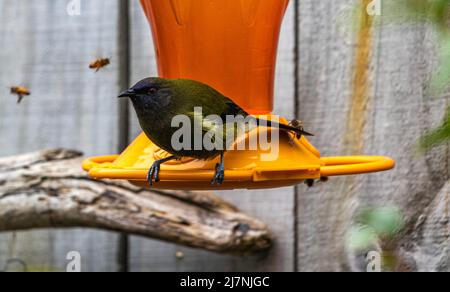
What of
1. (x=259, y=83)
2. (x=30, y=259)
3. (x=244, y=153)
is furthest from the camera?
(x=30, y=259)

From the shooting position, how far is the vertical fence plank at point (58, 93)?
247 centimetres

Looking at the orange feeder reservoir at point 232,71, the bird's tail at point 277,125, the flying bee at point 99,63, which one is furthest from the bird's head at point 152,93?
the flying bee at point 99,63

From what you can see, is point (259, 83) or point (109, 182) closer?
point (259, 83)

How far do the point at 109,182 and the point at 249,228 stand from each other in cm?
52

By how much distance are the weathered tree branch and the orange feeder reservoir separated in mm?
373

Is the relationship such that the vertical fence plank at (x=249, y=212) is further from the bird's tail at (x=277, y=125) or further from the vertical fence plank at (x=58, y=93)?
the bird's tail at (x=277, y=125)

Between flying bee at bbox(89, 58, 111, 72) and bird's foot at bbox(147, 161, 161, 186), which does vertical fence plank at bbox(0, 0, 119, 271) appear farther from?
bird's foot at bbox(147, 161, 161, 186)

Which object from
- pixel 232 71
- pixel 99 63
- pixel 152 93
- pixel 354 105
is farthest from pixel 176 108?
pixel 354 105

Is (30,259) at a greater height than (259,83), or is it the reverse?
(259,83)

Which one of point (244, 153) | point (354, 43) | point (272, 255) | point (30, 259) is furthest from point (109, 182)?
point (354, 43)

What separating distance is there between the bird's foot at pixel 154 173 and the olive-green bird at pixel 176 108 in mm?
40

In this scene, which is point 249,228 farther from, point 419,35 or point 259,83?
point 419,35

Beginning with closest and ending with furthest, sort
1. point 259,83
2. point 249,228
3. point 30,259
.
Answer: point 259,83
point 249,228
point 30,259

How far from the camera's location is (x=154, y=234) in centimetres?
233
